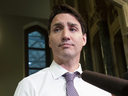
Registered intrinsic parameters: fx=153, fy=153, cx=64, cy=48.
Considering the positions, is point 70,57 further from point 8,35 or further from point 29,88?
point 8,35

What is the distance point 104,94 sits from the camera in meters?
1.10

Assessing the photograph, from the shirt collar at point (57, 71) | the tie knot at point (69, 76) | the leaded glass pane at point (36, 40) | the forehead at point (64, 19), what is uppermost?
the leaded glass pane at point (36, 40)

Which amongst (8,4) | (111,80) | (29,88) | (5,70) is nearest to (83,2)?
(8,4)

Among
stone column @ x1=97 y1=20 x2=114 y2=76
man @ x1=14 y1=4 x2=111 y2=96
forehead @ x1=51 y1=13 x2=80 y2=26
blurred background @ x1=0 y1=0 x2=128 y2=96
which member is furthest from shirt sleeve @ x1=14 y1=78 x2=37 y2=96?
stone column @ x1=97 y1=20 x2=114 y2=76

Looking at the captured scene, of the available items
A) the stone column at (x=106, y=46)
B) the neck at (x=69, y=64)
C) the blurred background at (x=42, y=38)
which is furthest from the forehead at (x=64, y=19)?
the stone column at (x=106, y=46)

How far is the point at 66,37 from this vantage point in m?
1.02

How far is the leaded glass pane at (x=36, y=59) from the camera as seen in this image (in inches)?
Result: 263

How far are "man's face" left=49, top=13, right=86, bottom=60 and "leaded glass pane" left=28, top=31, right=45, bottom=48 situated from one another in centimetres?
592

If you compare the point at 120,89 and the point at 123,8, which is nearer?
the point at 120,89

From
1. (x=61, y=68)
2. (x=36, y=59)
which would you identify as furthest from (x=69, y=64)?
(x=36, y=59)

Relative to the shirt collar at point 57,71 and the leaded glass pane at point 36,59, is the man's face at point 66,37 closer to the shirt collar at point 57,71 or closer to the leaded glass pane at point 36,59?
the shirt collar at point 57,71

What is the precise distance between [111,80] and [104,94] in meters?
0.89

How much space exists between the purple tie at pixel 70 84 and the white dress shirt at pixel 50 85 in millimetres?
32

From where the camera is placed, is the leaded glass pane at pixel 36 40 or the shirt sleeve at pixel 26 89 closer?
the shirt sleeve at pixel 26 89
